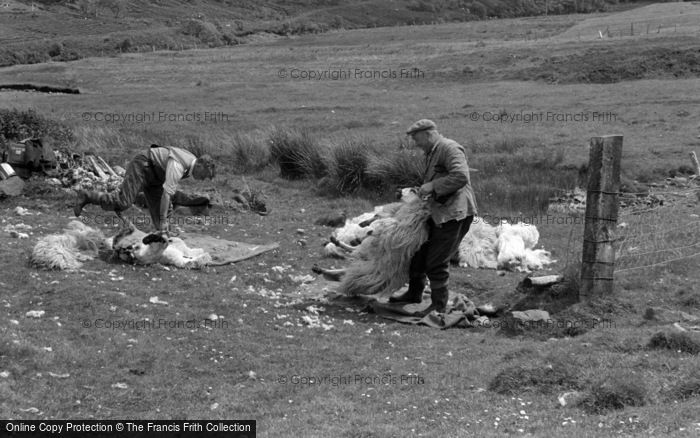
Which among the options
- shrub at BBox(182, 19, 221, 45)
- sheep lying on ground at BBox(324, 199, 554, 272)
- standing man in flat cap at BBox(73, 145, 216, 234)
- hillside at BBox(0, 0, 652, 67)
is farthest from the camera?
shrub at BBox(182, 19, 221, 45)

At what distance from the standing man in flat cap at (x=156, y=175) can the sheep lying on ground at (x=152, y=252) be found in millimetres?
273

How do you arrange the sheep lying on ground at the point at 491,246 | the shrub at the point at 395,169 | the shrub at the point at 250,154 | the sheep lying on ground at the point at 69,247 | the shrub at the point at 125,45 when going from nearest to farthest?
the sheep lying on ground at the point at 69,247, the sheep lying on ground at the point at 491,246, the shrub at the point at 395,169, the shrub at the point at 250,154, the shrub at the point at 125,45

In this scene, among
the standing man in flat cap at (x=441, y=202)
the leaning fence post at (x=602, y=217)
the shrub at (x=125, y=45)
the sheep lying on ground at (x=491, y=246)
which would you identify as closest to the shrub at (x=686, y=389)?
the leaning fence post at (x=602, y=217)

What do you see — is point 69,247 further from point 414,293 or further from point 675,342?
point 675,342

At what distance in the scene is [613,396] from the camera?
708cm

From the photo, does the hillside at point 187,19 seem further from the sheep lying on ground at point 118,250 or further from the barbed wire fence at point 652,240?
the barbed wire fence at point 652,240

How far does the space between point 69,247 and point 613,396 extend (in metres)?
8.12

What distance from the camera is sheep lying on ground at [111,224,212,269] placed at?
12.0 metres

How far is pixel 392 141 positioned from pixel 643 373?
15.6 metres

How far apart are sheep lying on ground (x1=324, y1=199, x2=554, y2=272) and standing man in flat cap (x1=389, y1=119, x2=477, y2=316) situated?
88.9 inches

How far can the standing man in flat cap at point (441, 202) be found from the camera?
1024 cm

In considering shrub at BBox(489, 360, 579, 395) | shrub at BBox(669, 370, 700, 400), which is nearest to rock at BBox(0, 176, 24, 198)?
shrub at BBox(489, 360, 579, 395)

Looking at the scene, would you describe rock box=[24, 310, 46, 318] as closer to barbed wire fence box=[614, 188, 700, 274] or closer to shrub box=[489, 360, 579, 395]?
shrub box=[489, 360, 579, 395]

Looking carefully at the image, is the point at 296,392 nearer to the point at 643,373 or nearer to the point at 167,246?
→ the point at 643,373
